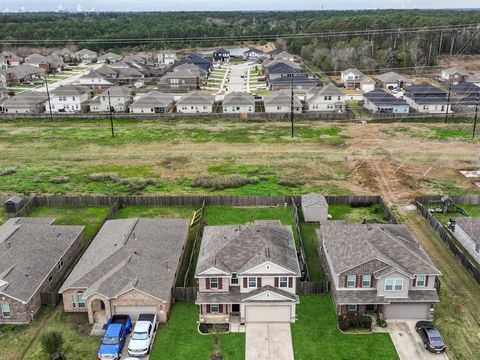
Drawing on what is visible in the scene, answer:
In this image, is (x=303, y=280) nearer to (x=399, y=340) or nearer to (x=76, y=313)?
(x=399, y=340)

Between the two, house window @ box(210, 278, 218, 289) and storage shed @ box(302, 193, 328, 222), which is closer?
house window @ box(210, 278, 218, 289)

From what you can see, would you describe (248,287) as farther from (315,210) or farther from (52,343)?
(315,210)

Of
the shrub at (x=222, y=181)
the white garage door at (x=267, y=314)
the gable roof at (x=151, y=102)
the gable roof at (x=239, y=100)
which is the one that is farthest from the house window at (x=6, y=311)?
the gable roof at (x=239, y=100)

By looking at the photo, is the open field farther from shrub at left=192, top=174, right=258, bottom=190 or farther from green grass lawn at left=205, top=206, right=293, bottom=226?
green grass lawn at left=205, top=206, right=293, bottom=226

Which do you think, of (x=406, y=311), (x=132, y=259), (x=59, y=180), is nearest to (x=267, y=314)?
(x=406, y=311)

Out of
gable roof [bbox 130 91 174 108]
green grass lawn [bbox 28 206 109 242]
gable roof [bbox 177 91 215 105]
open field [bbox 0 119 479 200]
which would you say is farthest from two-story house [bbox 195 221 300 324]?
gable roof [bbox 130 91 174 108]

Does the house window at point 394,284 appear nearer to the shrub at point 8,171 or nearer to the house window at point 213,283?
the house window at point 213,283
